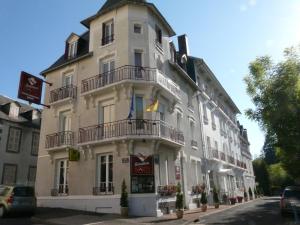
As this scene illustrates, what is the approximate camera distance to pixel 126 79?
1695cm

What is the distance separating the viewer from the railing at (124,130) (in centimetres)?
1634

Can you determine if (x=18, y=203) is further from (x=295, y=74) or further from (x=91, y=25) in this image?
(x=295, y=74)

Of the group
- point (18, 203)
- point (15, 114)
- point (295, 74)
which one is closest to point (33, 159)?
point (15, 114)

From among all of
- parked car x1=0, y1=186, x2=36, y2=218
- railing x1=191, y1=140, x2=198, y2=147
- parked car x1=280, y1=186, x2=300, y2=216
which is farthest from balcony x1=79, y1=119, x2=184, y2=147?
parked car x1=280, y1=186, x2=300, y2=216

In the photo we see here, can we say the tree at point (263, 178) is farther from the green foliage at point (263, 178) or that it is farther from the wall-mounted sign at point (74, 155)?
the wall-mounted sign at point (74, 155)

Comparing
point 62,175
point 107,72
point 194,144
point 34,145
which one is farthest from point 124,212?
point 34,145

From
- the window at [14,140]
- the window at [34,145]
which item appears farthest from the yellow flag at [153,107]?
the window at [34,145]

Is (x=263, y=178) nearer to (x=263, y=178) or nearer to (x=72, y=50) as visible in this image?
(x=263, y=178)

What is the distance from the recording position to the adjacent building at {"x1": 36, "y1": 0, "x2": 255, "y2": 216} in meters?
16.2

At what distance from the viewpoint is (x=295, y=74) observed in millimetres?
18594

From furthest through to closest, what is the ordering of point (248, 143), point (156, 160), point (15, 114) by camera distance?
point (248, 143) < point (15, 114) < point (156, 160)

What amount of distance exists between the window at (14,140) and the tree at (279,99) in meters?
20.6

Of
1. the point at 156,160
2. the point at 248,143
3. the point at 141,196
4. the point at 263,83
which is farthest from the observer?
the point at 248,143

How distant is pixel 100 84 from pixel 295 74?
1246cm
